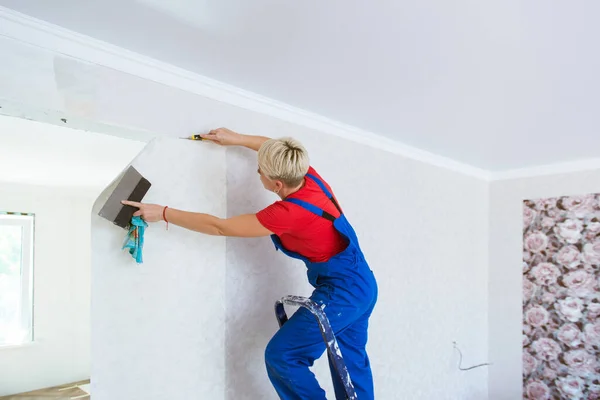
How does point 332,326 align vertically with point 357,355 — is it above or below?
above

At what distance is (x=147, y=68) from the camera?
1.85 metres

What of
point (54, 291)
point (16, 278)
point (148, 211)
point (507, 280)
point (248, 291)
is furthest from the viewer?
point (54, 291)

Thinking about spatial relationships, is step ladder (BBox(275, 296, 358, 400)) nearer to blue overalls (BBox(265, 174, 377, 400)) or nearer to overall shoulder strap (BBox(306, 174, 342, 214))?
blue overalls (BBox(265, 174, 377, 400))

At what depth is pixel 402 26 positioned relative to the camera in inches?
60.9

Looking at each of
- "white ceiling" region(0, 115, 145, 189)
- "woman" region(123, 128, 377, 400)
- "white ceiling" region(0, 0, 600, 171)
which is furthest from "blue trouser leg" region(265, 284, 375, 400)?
"white ceiling" region(0, 115, 145, 189)

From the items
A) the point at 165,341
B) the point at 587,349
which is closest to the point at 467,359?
the point at 587,349

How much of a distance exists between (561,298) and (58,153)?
4.45 meters

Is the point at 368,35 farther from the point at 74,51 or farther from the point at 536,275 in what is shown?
the point at 536,275

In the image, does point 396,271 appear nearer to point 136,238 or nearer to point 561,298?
point 561,298

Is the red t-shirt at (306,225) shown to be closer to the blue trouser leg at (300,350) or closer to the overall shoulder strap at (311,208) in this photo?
the overall shoulder strap at (311,208)

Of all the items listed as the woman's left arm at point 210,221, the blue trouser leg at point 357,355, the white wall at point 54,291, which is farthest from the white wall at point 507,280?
the white wall at point 54,291

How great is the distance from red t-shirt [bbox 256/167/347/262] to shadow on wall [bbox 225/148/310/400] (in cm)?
33

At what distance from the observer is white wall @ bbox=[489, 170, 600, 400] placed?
13.3 ft

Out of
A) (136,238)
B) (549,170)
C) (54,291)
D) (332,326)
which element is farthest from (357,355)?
(54,291)
